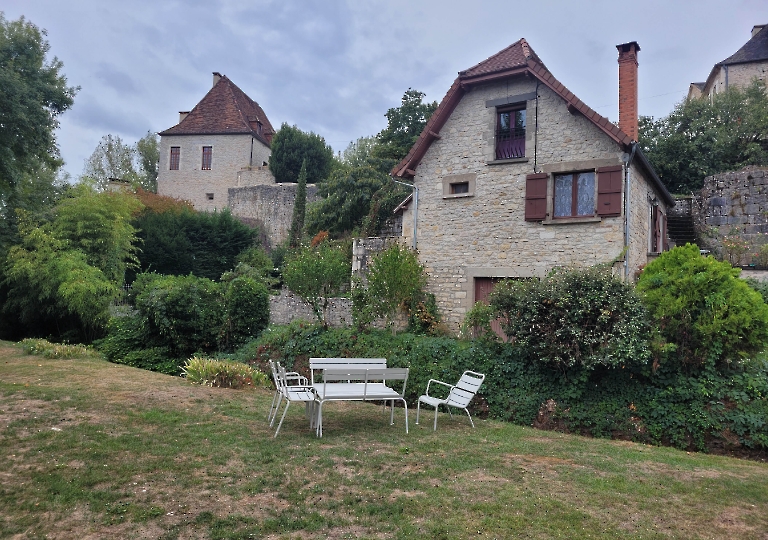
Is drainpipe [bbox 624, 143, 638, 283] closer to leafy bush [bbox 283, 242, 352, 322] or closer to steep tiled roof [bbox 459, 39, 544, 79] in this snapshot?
steep tiled roof [bbox 459, 39, 544, 79]

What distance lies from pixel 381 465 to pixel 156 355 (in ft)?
33.4

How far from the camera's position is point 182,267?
83.4 ft

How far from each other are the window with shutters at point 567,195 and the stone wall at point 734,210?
5.45 m

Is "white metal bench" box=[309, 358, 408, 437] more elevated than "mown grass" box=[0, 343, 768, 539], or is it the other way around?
"white metal bench" box=[309, 358, 408, 437]

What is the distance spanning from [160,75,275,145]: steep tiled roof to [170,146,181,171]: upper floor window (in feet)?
3.41

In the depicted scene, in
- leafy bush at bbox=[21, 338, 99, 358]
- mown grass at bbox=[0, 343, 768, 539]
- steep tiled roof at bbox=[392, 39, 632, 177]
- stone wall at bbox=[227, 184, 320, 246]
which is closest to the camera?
mown grass at bbox=[0, 343, 768, 539]

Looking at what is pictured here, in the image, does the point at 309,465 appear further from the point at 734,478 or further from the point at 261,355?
the point at 261,355

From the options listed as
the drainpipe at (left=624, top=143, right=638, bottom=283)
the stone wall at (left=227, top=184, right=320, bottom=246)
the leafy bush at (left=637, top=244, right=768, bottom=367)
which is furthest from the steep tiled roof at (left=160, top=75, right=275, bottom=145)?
the leafy bush at (left=637, top=244, right=768, bottom=367)

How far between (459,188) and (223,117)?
2694cm

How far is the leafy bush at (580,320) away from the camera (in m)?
7.76

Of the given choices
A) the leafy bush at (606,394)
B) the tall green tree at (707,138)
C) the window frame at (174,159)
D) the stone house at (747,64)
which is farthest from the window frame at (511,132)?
the window frame at (174,159)

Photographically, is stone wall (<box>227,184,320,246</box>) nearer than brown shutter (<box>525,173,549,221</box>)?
No

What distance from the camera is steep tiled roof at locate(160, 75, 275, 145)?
34.8m

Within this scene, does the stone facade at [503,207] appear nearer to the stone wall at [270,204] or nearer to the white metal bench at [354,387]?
the white metal bench at [354,387]
